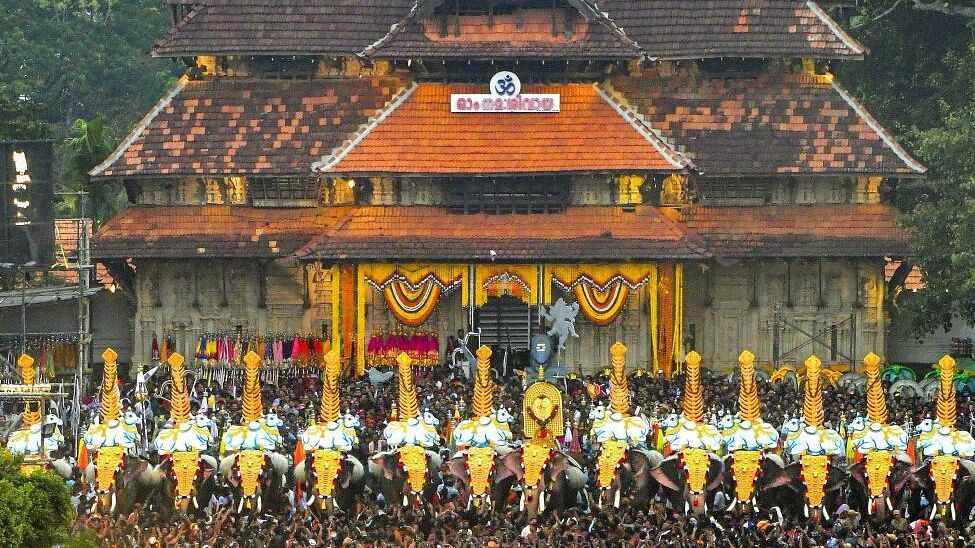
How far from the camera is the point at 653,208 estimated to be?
204ft

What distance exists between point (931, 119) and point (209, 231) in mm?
17650

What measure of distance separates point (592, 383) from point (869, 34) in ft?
54.5

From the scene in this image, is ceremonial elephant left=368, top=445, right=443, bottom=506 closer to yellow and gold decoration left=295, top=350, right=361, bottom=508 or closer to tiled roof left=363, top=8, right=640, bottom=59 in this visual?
yellow and gold decoration left=295, top=350, right=361, bottom=508

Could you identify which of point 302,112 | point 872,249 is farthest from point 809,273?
point 302,112

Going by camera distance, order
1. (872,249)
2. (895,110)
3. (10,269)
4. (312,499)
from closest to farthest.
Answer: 1. (312,499)
2. (10,269)
3. (872,249)
4. (895,110)

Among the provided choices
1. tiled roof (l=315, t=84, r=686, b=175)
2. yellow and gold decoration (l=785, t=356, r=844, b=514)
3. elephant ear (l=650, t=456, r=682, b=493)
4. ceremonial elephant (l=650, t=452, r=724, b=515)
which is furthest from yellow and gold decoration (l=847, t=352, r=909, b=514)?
tiled roof (l=315, t=84, r=686, b=175)

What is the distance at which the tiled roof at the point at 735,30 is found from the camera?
63656 millimetres

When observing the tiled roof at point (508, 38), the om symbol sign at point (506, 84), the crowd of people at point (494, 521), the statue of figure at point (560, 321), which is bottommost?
the crowd of people at point (494, 521)

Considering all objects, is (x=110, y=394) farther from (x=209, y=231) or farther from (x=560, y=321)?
(x=560, y=321)

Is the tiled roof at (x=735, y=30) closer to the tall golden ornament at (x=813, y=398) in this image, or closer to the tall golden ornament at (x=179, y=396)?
the tall golden ornament at (x=813, y=398)

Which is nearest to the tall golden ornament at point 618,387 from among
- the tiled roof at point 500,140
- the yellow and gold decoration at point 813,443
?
the yellow and gold decoration at point 813,443

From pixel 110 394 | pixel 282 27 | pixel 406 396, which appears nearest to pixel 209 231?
pixel 282 27

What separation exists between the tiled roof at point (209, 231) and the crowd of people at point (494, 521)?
23.6 feet

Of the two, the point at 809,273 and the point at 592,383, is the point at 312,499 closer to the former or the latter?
the point at 592,383
